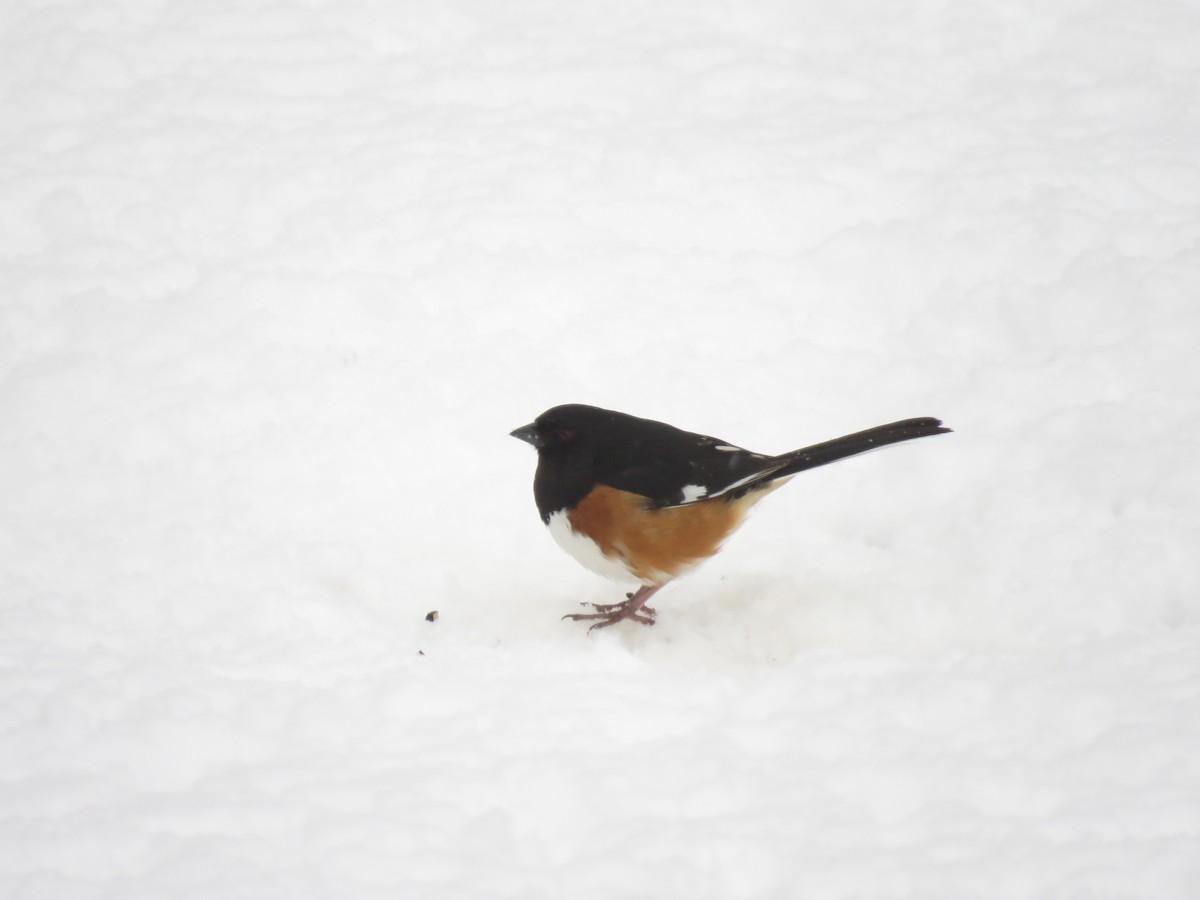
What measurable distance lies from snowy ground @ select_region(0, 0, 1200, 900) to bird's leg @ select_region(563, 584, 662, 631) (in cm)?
6

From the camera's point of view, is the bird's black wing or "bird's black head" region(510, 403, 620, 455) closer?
the bird's black wing

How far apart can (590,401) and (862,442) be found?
52.1 inches

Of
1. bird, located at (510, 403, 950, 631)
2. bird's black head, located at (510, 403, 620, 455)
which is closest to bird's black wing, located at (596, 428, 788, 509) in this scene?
bird, located at (510, 403, 950, 631)

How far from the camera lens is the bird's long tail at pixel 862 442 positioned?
3.12 m

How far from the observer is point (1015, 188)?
16.1 ft

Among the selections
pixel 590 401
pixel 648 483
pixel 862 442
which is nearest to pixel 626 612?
pixel 648 483

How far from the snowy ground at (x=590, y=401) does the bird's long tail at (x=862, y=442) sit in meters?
0.49

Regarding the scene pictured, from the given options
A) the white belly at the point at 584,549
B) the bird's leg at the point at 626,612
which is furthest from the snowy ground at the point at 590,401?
the white belly at the point at 584,549

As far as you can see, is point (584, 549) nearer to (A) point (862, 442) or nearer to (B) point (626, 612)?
(B) point (626, 612)

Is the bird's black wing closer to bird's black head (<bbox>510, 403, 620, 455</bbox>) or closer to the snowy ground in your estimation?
bird's black head (<bbox>510, 403, 620, 455</bbox>)

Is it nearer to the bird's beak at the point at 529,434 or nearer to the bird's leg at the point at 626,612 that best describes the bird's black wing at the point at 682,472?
the bird's beak at the point at 529,434

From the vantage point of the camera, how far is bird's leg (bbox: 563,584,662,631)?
3422mm

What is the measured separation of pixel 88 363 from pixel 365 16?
8.96ft

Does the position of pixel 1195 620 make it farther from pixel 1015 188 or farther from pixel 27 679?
pixel 27 679
